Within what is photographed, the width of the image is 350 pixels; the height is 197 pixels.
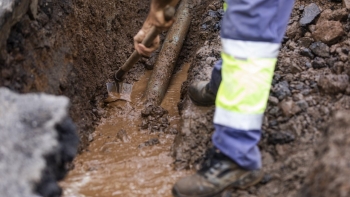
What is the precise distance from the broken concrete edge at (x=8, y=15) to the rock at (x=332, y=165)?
1.74 metres

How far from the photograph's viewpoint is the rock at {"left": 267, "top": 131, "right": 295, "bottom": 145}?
2.23 meters

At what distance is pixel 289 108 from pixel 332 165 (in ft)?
2.53

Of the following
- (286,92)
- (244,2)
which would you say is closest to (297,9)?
(286,92)

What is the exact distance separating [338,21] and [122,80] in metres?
1.75

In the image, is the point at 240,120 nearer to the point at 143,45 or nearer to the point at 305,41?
the point at 143,45

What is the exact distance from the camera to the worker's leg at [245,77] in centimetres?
192

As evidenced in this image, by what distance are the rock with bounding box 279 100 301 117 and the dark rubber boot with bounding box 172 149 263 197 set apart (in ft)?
1.45

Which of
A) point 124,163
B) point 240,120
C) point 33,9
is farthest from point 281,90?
point 33,9

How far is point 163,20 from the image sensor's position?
2.21 m

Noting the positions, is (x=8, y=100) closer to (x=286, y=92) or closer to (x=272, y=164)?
(x=272, y=164)

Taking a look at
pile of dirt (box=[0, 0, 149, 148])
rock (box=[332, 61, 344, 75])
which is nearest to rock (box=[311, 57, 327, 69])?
rock (box=[332, 61, 344, 75])

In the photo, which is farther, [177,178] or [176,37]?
[176,37]

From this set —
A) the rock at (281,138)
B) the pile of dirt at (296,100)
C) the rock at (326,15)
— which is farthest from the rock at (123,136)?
the rock at (326,15)

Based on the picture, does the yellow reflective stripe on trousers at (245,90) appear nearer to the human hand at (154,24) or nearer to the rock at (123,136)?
the human hand at (154,24)
